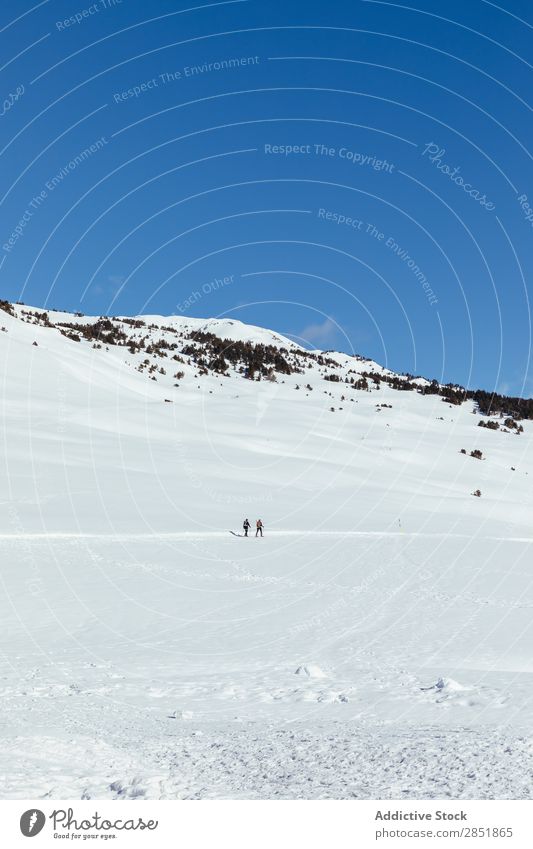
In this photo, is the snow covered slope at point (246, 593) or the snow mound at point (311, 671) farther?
the snow mound at point (311, 671)

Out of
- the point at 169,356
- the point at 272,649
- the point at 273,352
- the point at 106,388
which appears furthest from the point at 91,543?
the point at 273,352

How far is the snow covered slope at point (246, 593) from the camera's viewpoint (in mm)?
7578

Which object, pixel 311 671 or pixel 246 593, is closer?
pixel 311 671

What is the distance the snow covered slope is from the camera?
24.9 ft

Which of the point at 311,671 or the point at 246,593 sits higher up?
the point at 311,671

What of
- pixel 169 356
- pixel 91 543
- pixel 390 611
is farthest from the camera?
pixel 169 356

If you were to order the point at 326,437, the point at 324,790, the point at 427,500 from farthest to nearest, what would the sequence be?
the point at 326,437 → the point at 427,500 → the point at 324,790

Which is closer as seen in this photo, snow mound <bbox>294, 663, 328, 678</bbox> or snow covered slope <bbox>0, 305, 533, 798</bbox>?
snow covered slope <bbox>0, 305, 533, 798</bbox>

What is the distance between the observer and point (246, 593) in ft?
62.3

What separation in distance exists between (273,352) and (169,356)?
56.4 feet

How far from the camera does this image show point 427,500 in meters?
39.5
